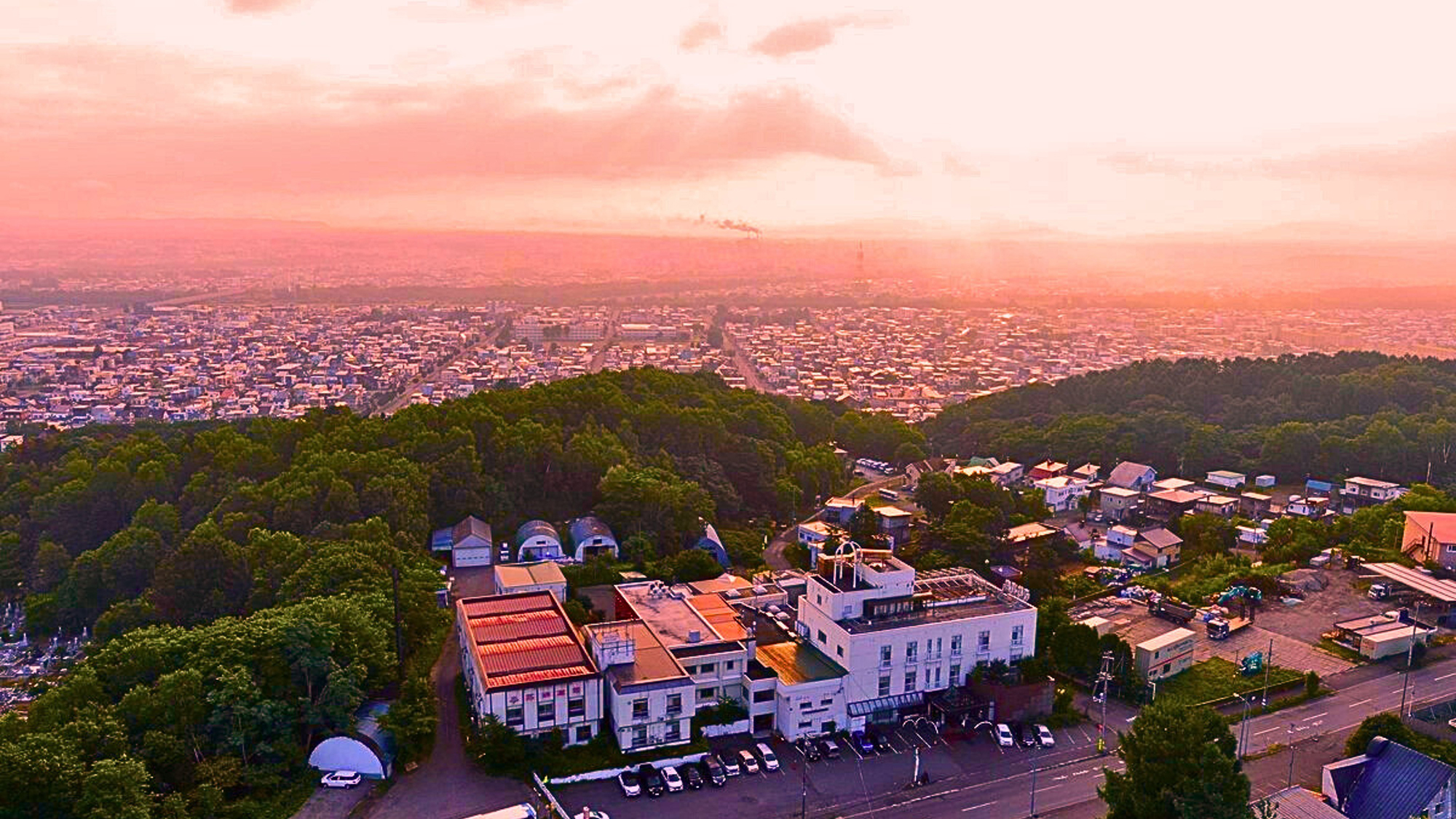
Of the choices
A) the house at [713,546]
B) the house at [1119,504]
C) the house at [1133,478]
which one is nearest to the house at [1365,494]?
the house at [1133,478]

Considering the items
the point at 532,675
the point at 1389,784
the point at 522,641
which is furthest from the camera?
the point at 522,641

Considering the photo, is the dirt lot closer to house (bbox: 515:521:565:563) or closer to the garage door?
house (bbox: 515:521:565:563)

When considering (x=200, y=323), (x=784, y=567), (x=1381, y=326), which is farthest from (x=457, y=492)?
(x=1381, y=326)

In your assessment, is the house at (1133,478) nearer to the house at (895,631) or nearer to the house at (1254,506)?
the house at (1254,506)

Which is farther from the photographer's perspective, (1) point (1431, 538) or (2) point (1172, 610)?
(1) point (1431, 538)

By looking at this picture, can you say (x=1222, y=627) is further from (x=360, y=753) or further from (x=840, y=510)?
(x=360, y=753)

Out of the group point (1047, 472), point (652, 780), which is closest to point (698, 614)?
point (652, 780)
